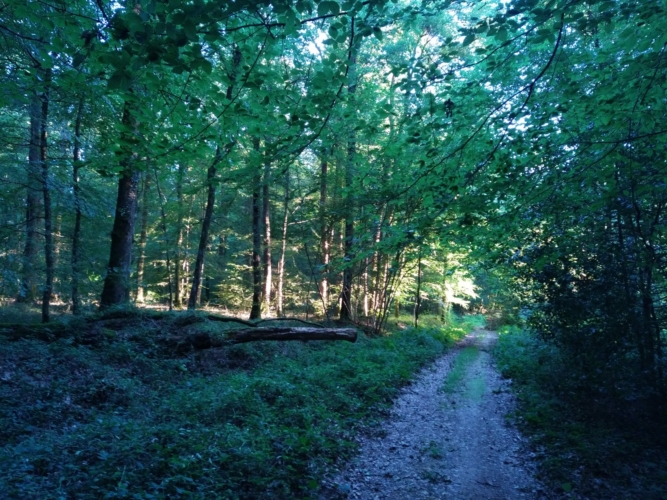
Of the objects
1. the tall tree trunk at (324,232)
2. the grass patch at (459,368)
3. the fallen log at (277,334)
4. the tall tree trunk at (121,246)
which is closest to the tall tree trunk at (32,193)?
the tall tree trunk at (121,246)

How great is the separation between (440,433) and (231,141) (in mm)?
6078

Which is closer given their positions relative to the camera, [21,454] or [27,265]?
[21,454]

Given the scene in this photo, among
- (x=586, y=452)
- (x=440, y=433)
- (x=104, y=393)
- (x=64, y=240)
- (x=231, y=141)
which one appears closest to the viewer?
(x=231, y=141)

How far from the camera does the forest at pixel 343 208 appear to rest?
373 centimetres

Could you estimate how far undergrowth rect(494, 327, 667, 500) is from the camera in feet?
16.3

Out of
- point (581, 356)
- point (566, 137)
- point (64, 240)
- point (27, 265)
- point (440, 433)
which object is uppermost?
point (566, 137)

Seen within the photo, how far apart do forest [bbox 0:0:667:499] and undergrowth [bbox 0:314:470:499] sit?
0.04 meters

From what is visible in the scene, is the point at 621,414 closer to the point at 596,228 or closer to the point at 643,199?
the point at 596,228

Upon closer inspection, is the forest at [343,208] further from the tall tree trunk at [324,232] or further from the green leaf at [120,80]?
the tall tree trunk at [324,232]

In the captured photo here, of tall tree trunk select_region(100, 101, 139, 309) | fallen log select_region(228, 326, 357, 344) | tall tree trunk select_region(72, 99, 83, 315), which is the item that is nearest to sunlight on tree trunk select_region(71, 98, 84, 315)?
tall tree trunk select_region(72, 99, 83, 315)

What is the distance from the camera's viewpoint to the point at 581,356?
25.3ft

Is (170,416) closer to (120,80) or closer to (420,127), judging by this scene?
(120,80)

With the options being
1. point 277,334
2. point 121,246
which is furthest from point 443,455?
point 121,246

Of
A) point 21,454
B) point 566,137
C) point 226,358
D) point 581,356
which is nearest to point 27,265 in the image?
point 226,358
